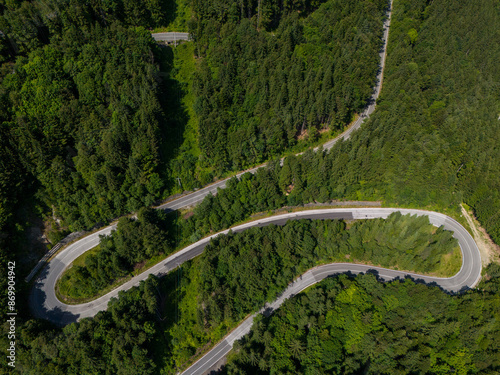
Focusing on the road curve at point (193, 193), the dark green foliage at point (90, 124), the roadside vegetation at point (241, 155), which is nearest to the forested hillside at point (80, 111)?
the dark green foliage at point (90, 124)

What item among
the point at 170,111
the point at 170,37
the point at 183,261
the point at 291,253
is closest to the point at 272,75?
the point at 170,111

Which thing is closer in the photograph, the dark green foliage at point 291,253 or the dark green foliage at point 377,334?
the dark green foliage at point 377,334

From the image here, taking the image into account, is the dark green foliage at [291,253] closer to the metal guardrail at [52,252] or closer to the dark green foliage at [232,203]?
the dark green foliage at [232,203]

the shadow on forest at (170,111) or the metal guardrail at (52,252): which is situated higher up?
the shadow on forest at (170,111)

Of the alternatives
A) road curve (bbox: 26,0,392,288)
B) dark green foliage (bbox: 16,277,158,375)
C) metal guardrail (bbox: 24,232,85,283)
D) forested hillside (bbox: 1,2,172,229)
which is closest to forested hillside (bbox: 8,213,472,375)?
dark green foliage (bbox: 16,277,158,375)

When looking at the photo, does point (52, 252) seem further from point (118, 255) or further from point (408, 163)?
point (408, 163)

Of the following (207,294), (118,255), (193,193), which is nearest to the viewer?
(207,294)
